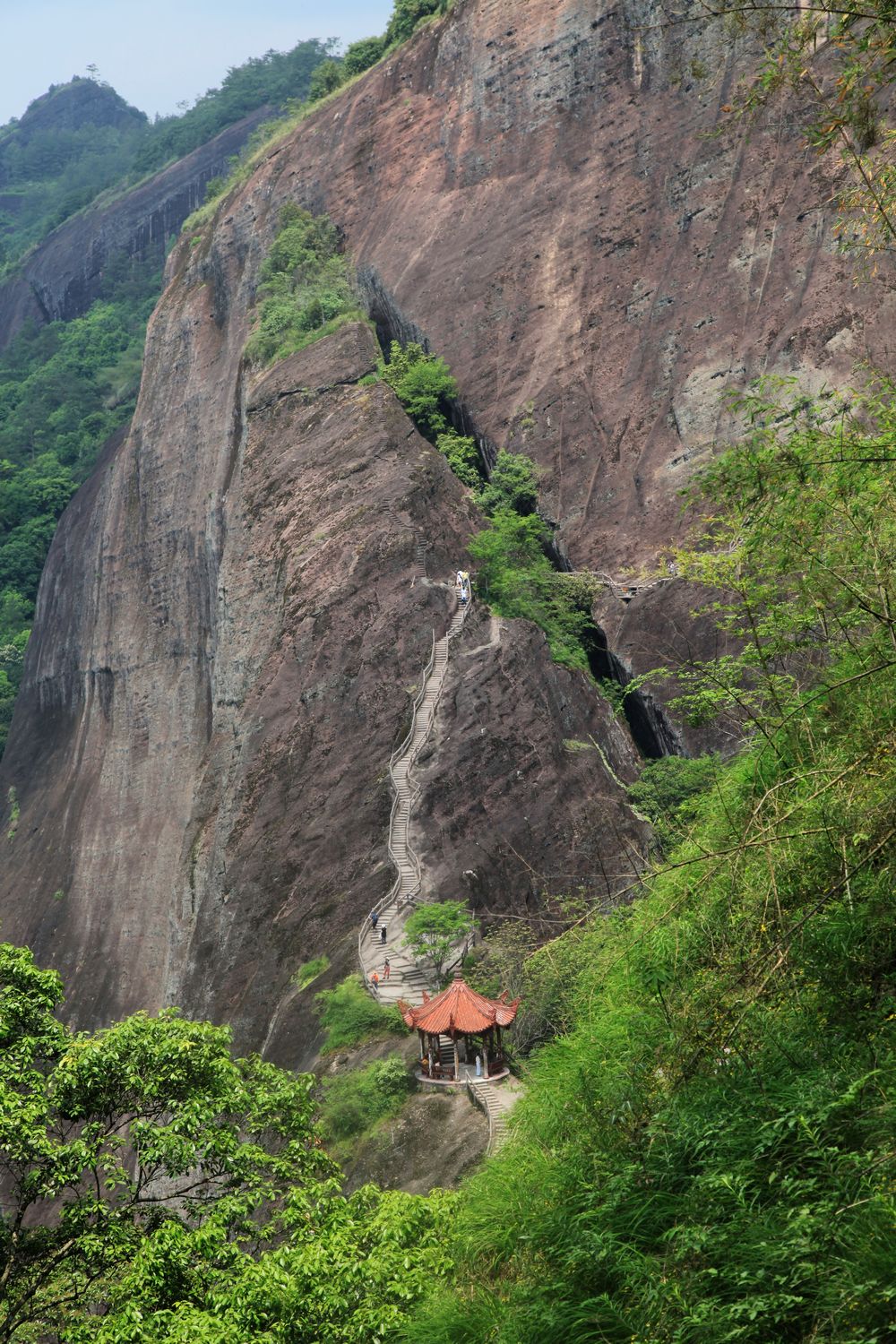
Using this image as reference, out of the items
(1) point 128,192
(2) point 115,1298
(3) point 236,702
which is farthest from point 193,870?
(1) point 128,192

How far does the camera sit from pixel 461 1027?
1806 centimetres

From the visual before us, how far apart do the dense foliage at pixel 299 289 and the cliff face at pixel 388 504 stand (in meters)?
0.90

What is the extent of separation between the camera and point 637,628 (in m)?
30.5

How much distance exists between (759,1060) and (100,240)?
7824 cm

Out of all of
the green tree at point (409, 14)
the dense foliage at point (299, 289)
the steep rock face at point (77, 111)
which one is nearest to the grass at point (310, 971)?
the dense foliage at point (299, 289)

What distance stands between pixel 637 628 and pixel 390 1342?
22.6 meters

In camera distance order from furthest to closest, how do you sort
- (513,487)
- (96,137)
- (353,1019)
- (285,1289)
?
(96,137)
(513,487)
(353,1019)
(285,1289)

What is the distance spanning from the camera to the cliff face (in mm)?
26547

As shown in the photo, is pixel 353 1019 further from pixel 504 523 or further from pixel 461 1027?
pixel 504 523

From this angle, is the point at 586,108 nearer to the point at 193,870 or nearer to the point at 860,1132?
the point at 193,870

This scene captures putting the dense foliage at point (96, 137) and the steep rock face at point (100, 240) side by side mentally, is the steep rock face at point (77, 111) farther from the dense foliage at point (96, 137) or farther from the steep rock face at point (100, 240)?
the steep rock face at point (100, 240)

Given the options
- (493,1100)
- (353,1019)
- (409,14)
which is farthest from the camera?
(409,14)

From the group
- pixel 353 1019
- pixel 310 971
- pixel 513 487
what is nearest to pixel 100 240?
pixel 513 487

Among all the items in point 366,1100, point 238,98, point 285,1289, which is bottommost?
point 366,1100
